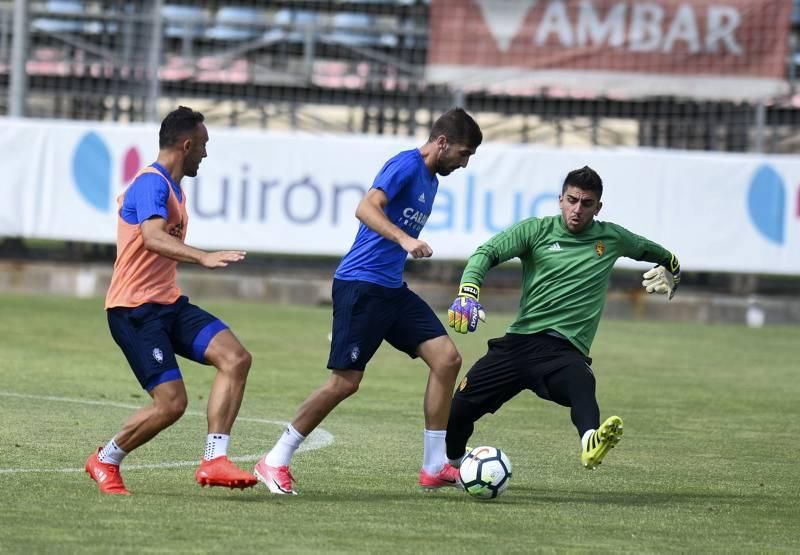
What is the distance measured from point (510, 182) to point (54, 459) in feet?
40.7

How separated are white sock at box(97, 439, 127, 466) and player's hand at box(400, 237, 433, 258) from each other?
1.66 metres

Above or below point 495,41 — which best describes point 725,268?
below

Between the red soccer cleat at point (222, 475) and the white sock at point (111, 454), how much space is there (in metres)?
0.42

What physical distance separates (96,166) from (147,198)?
13.1 metres

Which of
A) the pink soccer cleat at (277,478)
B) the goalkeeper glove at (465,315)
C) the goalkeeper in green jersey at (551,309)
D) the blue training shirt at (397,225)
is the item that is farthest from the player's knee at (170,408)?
the goalkeeper in green jersey at (551,309)

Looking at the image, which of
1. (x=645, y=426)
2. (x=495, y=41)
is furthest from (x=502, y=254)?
(x=495, y=41)

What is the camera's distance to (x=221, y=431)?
7.65 m

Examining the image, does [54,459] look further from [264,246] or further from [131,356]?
[264,246]

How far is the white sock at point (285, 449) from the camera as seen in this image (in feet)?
26.5

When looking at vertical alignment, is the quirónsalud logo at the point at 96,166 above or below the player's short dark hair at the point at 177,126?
below

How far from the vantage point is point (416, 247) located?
757 cm

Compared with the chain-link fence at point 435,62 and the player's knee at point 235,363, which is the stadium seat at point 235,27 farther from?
the player's knee at point 235,363

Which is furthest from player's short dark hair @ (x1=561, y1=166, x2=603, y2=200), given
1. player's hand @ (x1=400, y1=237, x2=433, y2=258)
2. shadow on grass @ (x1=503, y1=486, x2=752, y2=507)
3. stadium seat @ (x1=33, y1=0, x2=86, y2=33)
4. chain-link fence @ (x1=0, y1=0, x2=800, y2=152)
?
stadium seat @ (x1=33, y1=0, x2=86, y2=33)

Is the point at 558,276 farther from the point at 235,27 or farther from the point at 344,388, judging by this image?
the point at 235,27
